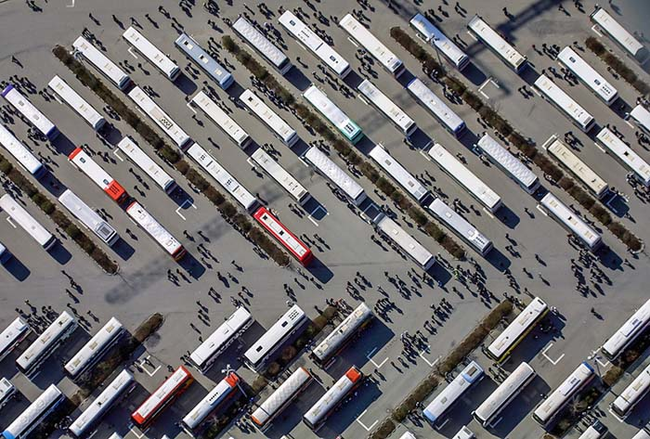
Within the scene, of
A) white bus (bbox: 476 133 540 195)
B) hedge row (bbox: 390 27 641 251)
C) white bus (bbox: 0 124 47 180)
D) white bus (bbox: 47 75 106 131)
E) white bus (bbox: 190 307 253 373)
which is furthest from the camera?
white bus (bbox: 47 75 106 131)

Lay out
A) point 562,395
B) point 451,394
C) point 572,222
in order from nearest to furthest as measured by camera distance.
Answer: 1. point 562,395
2. point 451,394
3. point 572,222

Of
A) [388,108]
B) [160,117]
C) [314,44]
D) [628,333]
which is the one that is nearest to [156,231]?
[160,117]

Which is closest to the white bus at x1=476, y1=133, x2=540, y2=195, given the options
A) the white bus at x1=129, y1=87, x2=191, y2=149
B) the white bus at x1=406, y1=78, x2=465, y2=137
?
the white bus at x1=406, y1=78, x2=465, y2=137

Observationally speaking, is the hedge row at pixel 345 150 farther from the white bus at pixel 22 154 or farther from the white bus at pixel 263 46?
the white bus at pixel 22 154

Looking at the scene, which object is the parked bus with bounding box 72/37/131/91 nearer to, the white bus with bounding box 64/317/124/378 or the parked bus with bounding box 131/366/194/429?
the white bus with bounding box 64/317/124/378

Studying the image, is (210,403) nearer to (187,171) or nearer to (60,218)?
(187,171)

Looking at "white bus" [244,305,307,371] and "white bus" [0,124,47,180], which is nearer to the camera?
"white bus" [244,305,307,371]

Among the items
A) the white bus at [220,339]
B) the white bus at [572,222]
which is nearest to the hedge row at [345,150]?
the white bus at [572,222]

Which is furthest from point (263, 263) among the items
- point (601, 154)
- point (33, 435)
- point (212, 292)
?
point (601, 154)
